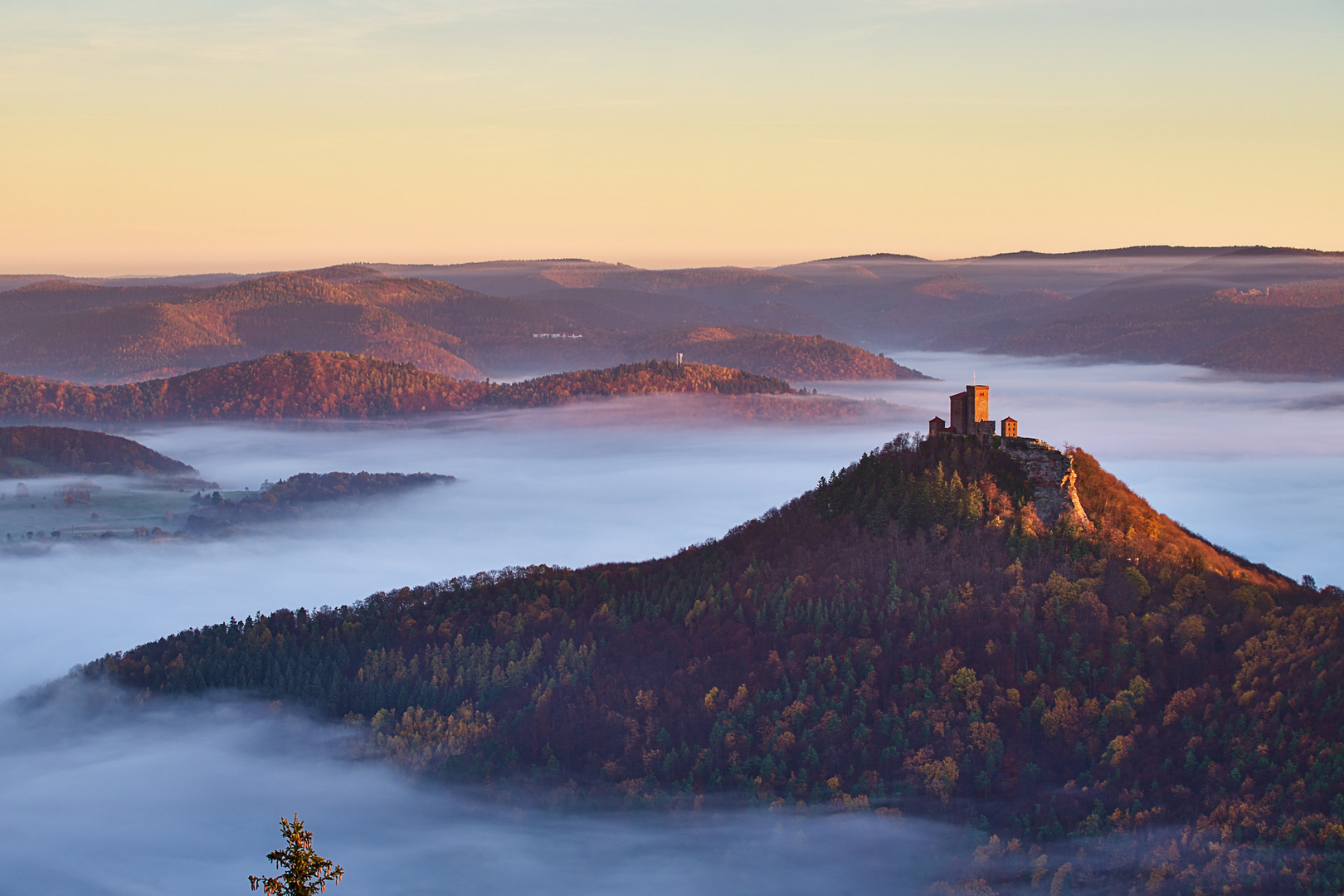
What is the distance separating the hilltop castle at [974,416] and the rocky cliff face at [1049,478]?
63.2 inches

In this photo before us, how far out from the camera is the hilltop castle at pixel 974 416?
125 meters

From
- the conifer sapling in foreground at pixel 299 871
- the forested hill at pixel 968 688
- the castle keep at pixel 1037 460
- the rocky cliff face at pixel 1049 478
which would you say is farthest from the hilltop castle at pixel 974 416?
the conifer sapling in foreground at pixel 299 871

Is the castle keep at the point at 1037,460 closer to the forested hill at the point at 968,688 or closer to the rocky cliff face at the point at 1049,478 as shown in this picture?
the rocky cliff face at the point at 1049,478

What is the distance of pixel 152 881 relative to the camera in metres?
173

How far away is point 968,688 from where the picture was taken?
422ft

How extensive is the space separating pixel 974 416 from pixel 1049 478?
857 cm

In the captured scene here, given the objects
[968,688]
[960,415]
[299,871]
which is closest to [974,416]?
[960,415]

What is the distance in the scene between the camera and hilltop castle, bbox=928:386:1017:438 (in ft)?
411

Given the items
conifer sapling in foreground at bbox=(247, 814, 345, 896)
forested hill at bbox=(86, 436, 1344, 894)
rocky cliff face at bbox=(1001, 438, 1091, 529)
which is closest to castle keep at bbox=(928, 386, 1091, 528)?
rocky cliff face at bbox=(1001, 438, 1091, 529)

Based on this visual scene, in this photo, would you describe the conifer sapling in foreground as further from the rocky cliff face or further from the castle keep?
the rocky cliff face

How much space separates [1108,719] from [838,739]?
25289 millimetres

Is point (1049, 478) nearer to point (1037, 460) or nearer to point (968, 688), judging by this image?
point (1037, 460)

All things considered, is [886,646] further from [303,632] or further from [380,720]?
[303,632]

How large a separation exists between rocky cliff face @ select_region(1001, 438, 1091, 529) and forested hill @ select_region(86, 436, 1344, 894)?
4.48ft
